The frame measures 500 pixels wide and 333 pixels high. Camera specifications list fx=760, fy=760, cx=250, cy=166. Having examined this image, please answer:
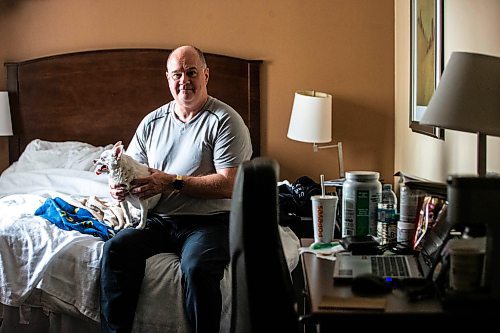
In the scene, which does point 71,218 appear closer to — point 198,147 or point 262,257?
point 198,147

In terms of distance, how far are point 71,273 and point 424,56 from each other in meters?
1.80

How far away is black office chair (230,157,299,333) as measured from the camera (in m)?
1.59

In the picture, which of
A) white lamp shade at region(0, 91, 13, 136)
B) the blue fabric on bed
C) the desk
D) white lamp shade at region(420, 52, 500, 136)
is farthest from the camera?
white lamp shade at region(0, 91, 13, 136)

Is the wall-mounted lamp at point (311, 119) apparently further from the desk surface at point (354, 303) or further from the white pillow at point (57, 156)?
the desk surface at point (354, 303)

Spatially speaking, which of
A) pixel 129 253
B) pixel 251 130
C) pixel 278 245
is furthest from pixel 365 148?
pixel 278 245

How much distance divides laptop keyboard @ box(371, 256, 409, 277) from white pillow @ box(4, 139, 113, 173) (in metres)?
2.57

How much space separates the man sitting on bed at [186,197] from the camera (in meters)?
2.77

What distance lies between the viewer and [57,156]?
14.6ft

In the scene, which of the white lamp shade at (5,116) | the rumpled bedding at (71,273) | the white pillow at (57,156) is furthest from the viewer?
the white lamp shade at (5,116)

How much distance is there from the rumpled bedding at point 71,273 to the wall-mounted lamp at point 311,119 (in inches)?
47.6

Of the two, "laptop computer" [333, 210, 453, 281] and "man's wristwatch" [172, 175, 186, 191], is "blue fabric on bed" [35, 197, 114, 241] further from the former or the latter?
"laptop computer" [333, 210, 453, 281]

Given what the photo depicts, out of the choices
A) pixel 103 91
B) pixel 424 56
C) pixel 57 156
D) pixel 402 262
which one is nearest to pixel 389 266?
pixel 402 262

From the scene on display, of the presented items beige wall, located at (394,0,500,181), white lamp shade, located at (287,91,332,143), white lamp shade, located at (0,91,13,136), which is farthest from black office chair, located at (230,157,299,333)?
white lamp shade, located at (0,91,13,136)

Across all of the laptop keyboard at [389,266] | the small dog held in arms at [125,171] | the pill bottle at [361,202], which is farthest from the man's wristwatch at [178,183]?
the laptop keyboard at [389,266]
